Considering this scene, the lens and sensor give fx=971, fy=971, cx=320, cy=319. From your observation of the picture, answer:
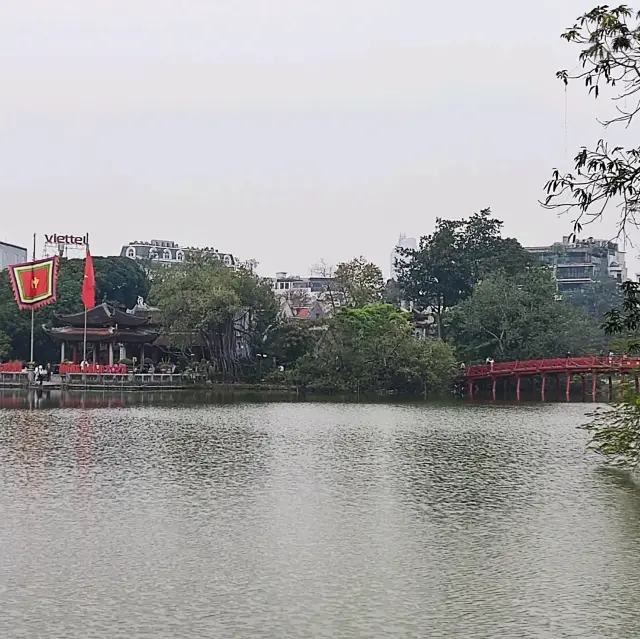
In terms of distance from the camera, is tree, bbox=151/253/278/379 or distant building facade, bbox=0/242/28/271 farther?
distant building facade, bbox=0/242/28/271

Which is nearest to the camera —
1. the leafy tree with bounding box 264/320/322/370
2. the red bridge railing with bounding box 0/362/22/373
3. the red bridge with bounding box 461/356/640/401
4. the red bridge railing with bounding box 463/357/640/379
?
the red bridge railing with bounding box 463/357/640/379

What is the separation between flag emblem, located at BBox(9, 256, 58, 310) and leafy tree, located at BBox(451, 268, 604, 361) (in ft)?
68.6

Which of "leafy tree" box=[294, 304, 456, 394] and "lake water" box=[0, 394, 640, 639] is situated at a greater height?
"leafy tree" box=[294, 304, 456, 394]

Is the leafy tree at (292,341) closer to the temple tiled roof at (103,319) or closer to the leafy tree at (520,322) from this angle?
the temple tiled roof at (103,319)

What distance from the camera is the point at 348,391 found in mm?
44906

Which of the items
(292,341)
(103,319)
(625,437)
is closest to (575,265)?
(292,341)

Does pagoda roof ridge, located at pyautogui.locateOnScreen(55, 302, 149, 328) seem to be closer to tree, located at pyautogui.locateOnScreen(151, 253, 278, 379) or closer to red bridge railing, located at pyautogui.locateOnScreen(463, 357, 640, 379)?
tree, located at pyautogui.locateOnScreen(151, 253, 278, 379)

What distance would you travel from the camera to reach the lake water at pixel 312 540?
8242 millimetres

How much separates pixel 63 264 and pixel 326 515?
47288 millimetres

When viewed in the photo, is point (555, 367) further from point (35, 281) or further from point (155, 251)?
point (155, 251)

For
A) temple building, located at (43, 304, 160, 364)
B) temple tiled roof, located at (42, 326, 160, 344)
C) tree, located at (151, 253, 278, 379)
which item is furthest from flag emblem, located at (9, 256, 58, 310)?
tree, located at (151, 253, 278, 379)

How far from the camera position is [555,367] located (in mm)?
42125

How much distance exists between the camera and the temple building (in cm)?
4994

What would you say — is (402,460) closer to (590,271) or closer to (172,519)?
(172,519)
